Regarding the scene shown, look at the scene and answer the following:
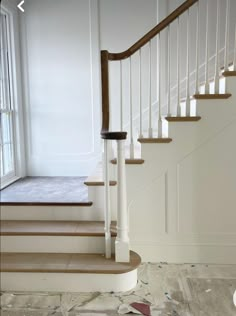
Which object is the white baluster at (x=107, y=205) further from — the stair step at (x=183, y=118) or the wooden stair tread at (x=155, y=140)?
the stair step at (x=183, y=118)

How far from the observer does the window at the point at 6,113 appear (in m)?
3.30

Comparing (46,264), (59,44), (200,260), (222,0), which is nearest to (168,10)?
(222,0)

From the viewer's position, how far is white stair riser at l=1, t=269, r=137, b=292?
2.05 metres

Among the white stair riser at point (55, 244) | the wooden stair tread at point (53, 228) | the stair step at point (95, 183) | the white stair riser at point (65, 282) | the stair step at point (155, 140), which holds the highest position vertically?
the stair step at point (155, 140)

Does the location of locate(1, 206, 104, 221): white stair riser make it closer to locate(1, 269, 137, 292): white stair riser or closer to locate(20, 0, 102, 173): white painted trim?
locate(1, 269, 137, 292): white stair riser

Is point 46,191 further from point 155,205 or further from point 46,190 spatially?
point 155,205

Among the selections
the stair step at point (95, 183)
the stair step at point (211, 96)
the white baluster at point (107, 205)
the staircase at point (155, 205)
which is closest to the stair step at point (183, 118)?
the staircase at point (155, 205)

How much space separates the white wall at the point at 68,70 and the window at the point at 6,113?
0.21 meters

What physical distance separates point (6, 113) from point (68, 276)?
2146 mm

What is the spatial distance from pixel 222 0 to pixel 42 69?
228 centimetres

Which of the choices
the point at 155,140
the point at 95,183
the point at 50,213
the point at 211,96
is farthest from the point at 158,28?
the point at 50,213

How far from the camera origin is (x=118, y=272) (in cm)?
203

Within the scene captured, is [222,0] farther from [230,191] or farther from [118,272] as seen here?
[118,272]

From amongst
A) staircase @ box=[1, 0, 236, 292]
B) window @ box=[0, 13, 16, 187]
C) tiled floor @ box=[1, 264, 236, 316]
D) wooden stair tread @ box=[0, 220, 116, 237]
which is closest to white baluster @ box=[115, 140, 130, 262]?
staircase @ box=[1, 0, 236, 292]
